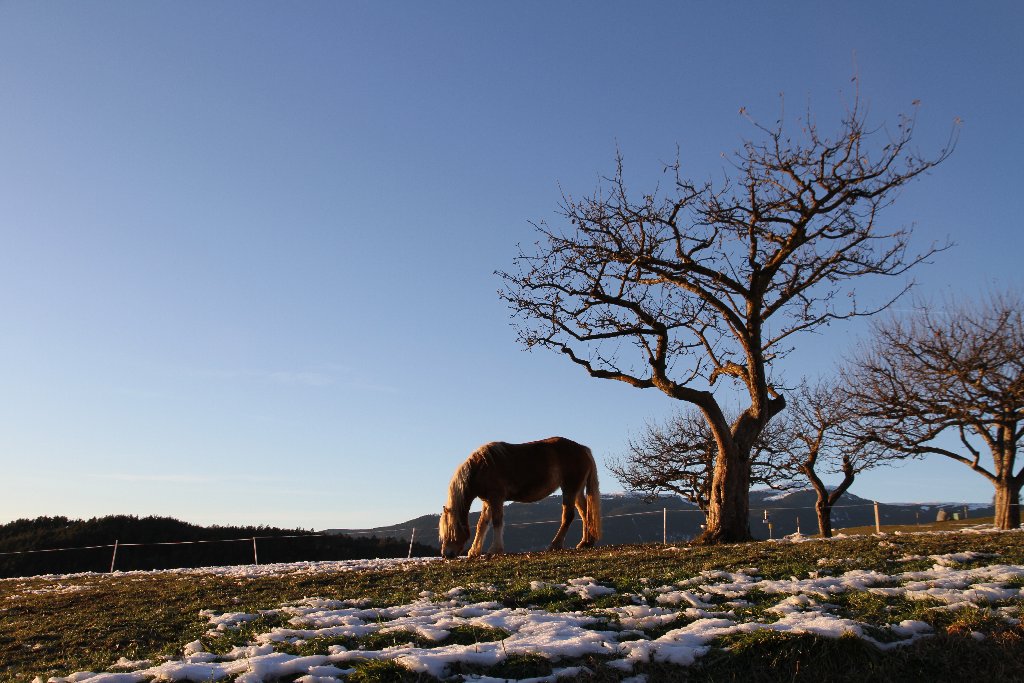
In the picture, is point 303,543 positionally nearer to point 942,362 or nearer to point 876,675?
point 942,362

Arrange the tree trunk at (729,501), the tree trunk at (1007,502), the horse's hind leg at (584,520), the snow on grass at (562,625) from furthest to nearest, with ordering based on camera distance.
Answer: the tree trunk at (1007,502) < the horse's hind leg at (584,520) < the tree trunk at (729,501) < the snow on grass at (562,625)

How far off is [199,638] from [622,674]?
5296 mm

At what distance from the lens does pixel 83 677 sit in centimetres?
688

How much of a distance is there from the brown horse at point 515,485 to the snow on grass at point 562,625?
239 inches

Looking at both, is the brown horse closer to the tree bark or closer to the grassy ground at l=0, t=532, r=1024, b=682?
the grassy ground at l=0, t=532, r=1024, b=682

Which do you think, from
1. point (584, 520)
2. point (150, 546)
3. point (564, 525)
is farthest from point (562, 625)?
point (150, 546)

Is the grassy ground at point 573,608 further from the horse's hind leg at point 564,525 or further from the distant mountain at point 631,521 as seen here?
→ the distant mountain at point 631,521

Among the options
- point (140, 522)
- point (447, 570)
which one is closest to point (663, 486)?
point (447, 570)

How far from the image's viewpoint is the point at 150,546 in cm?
4069

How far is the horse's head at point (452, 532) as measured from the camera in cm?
1623

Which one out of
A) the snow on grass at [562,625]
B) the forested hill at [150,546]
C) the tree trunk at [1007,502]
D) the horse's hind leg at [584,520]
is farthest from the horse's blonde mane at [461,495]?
the forested hill at [150,546]

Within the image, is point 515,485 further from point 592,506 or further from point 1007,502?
point 1007,502

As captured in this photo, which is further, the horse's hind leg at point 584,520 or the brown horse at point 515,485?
the horse's hind leg at point 584,520

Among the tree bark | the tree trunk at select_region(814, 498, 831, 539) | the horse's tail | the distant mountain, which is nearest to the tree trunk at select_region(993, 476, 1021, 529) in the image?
the tree trunk at select_region(814, 498, 831, 539)
